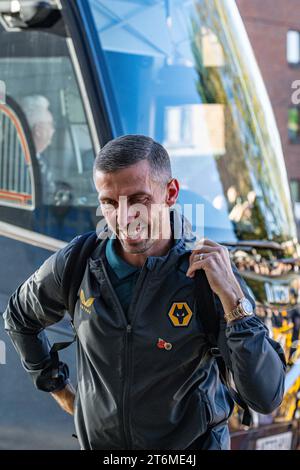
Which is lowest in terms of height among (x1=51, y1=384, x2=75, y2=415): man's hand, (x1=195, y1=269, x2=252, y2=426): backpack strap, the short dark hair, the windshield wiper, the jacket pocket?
(x1=51, y1=384, x2=75, y2=415): man's hand

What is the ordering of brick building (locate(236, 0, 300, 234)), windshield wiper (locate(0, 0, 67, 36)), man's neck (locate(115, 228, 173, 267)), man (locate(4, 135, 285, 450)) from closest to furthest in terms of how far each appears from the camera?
man (locate(4, 135, 285, 450)) < man's neck (locate(115, 228, 173, 267)) < windshield wiper (locate(0, 0, 67, 36)) < brick building (locate(236, 0, 300, 234))

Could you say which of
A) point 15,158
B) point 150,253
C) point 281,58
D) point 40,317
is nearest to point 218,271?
point 150,253

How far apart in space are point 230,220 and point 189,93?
1.91 feet

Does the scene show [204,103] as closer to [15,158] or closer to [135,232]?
[15,158]

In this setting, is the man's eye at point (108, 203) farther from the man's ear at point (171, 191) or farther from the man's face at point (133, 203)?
the man's ear at point (171, 191)

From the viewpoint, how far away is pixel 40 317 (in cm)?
230

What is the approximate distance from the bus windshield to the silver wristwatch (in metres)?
1.71

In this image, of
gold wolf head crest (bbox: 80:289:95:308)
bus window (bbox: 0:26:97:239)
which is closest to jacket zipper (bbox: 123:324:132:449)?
gold wolf head crest (bbox: 80:289:95:308)

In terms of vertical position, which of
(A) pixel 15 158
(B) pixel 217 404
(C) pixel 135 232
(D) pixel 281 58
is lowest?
(B) pixel 217 404

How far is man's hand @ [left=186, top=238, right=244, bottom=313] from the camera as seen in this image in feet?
6.31

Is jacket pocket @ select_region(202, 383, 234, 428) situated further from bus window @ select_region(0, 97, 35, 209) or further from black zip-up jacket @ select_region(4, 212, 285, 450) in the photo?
bus window @ select_region(0, 97, 35, 209)

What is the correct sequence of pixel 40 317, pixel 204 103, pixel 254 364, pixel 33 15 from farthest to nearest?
pixel 204 103, pixel 33 15, pixel 40 317, pixel 254 364

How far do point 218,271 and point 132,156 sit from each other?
0.32 meters

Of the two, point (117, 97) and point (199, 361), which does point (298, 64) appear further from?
point (199, 361)
